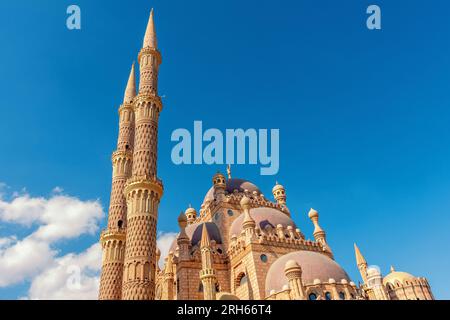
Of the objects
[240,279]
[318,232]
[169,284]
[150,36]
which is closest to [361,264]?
[318,232]

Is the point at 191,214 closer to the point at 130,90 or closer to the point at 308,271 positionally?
the point at 130,90

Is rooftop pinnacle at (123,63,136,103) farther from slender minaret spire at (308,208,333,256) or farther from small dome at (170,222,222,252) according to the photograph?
slender minaret spire at (308,208,333,256)

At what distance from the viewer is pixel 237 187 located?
41.7m

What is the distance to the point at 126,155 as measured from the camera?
3347 centimetres

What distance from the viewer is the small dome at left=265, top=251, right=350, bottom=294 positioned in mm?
25562

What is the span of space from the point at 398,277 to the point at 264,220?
60.5 ft

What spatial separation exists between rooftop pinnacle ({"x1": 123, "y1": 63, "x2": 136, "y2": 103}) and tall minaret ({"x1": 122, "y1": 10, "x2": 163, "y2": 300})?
5.94 m

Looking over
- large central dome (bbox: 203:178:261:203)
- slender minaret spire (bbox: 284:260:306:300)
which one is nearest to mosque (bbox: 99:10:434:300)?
slender minaret spire (bbox: 284:260:306:300)

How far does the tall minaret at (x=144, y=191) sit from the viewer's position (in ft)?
73.9

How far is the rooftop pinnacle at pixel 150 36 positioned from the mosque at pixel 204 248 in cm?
9
